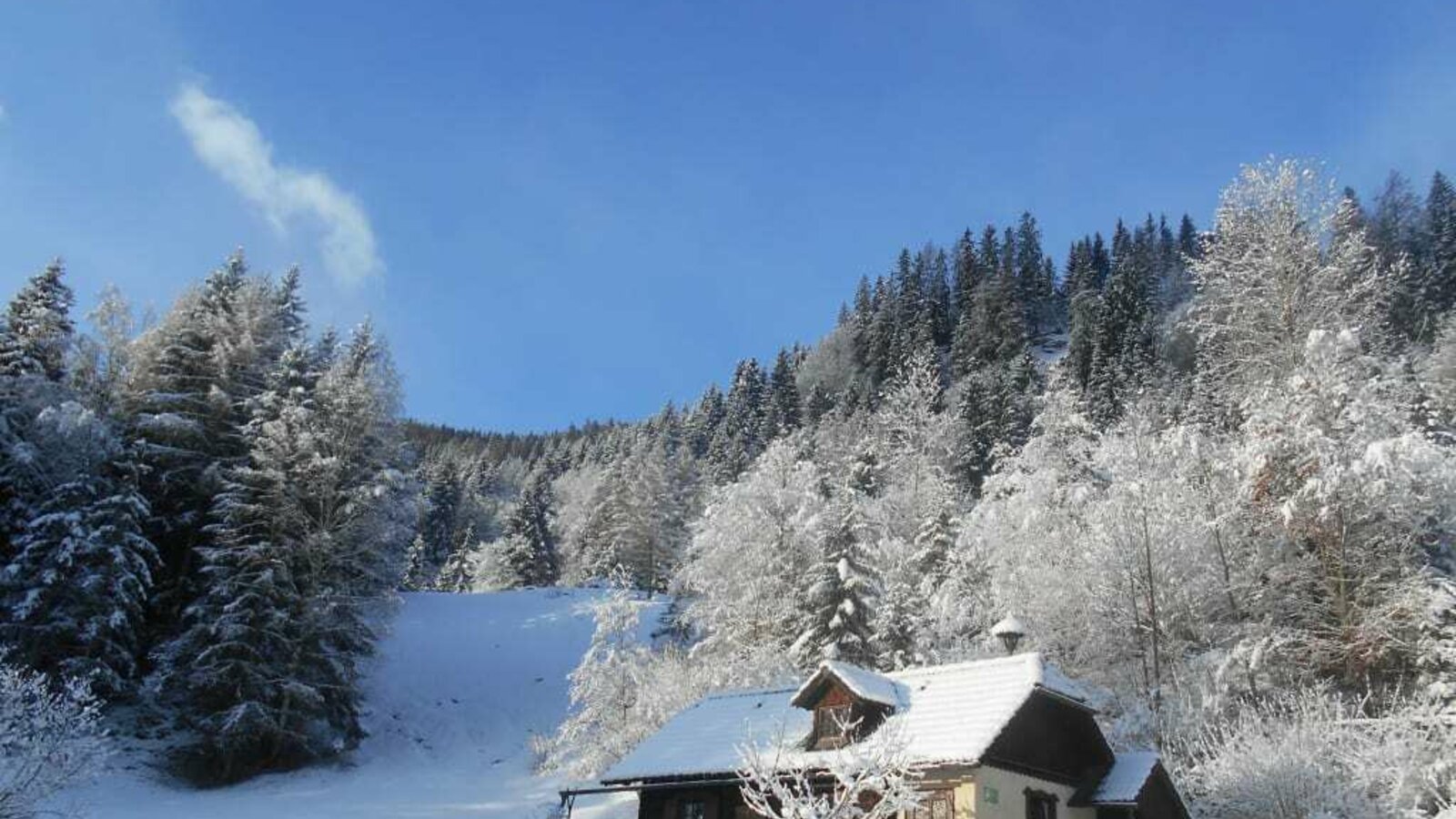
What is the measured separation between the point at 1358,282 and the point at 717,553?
27.6 meters

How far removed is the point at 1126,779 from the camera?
23109 millimetres

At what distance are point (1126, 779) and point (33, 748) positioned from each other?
24236 millimetres

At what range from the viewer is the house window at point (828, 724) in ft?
72.5

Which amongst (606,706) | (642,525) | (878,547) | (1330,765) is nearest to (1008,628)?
(1330,765)

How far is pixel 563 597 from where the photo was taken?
6231 centimetres

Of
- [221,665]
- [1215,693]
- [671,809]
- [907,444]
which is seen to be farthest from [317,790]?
[907,444]

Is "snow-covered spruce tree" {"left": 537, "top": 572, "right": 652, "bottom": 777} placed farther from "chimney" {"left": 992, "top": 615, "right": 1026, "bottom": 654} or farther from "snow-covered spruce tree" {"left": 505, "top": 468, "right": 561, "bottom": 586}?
"snow-covered spruce tree" {"left": 505, "top": 468, "right": 561, "bottom": 586}

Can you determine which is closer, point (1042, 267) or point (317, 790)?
point (317, 790)

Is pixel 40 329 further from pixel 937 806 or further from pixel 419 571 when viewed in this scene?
pixel 419 571

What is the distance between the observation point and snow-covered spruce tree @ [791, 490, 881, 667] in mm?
34250

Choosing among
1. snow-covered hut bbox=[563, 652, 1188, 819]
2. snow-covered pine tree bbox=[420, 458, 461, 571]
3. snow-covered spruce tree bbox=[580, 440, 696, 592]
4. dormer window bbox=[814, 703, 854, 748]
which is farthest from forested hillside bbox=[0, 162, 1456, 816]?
snow-covered pine tree bbox=[420, 458, 461, 571]

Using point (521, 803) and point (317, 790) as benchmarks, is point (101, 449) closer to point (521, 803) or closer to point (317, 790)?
point (317, 790)

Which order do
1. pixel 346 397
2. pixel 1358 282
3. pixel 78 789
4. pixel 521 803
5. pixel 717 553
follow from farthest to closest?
1. pixel 717 553
2. pixel 346 397
3. pixel 521 803
4. pixel 78 789
5. pixel 1358 282

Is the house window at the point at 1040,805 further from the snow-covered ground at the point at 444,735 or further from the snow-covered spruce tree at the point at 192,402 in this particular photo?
the snow-covered spruce tree at the point at 192,402
